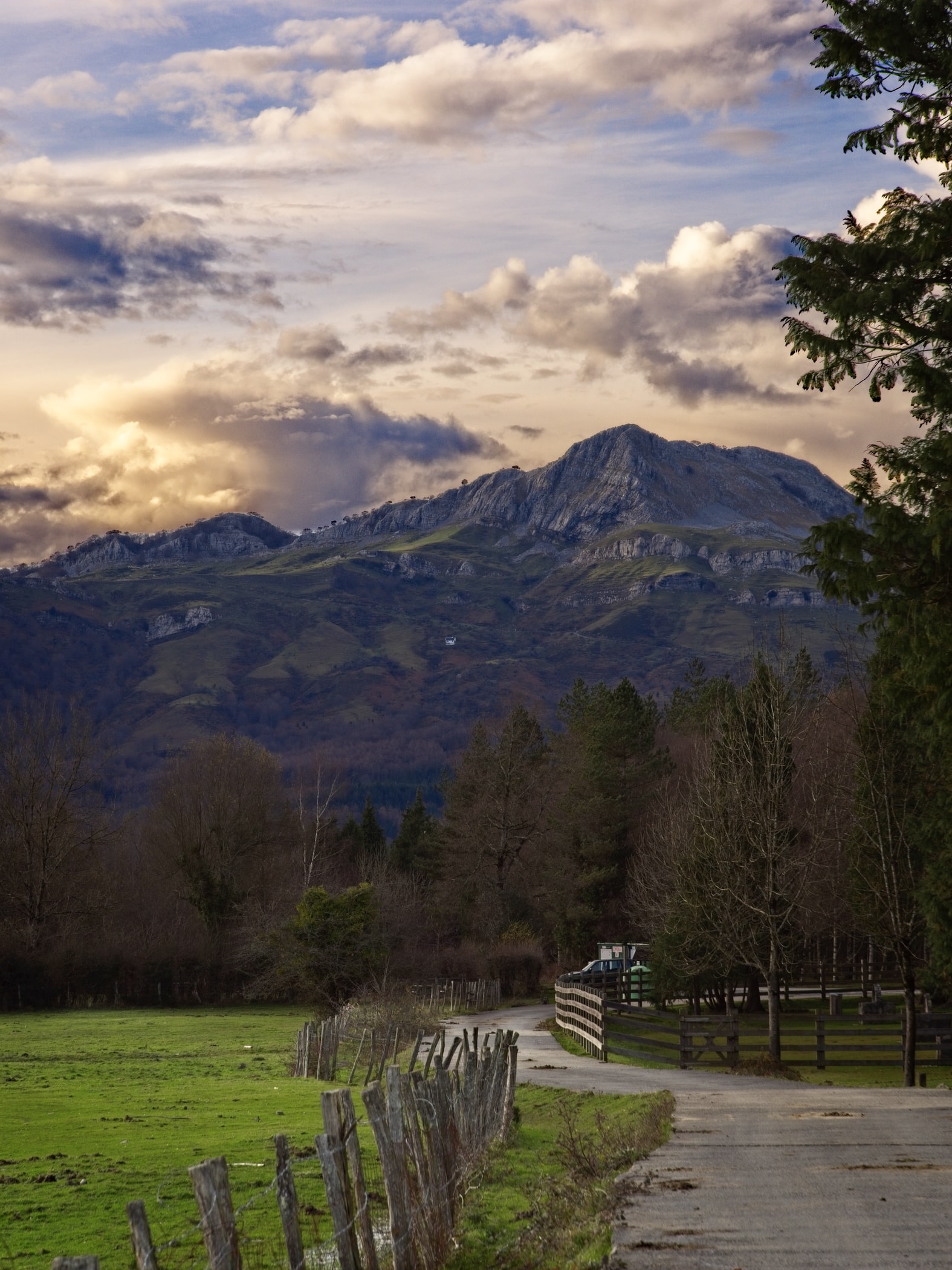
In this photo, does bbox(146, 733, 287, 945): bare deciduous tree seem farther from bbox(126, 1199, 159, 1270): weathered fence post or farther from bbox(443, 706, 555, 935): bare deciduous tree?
bbox(126, 1199, 159, 1270): weathered fence post

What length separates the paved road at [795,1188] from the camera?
10.2 m

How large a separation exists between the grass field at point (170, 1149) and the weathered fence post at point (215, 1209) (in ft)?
6.70

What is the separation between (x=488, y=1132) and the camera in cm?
1906

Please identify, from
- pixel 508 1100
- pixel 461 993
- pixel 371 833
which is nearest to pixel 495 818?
pixel 461 993

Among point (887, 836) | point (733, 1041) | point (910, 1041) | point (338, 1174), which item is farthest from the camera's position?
point (887, 836)

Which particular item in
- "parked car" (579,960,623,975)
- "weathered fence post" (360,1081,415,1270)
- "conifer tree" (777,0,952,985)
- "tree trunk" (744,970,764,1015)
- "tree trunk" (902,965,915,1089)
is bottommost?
"parked car" (579,960,623,975)

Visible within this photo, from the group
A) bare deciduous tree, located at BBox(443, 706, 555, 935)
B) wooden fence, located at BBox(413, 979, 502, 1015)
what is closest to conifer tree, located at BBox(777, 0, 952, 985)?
wooden fence, located at BBox(413, 979, 502, 1015)

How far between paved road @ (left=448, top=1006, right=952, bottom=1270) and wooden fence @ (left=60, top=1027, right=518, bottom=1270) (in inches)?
72.9

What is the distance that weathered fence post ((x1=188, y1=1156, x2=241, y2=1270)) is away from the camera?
775 centimetres

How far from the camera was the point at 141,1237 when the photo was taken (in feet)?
23.7

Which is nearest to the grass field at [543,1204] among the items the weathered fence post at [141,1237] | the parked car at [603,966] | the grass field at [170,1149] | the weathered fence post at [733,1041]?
the grass field at [170,1149]

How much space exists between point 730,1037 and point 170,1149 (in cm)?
1598

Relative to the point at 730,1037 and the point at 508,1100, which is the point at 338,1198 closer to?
the point at 508,1100

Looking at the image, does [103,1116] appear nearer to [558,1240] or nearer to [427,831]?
[558,1240]
